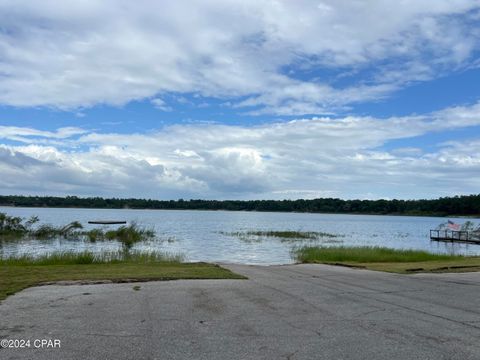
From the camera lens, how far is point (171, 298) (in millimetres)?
10672

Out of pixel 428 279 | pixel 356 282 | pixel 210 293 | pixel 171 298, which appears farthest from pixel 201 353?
pixel 428 279

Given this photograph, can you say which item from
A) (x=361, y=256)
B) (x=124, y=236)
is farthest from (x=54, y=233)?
(x=361, y=256)

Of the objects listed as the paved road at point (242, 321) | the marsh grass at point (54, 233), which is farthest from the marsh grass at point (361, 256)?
the marsh grass at point (54, 233)

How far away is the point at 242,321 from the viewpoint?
28.1 ft

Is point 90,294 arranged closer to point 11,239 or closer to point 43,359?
point 43,359

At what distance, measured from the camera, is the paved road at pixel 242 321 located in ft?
22.2

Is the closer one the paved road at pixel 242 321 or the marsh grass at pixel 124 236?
the paved road at pixel 242 321

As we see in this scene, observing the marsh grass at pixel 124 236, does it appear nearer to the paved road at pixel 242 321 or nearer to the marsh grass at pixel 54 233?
the marsh grass at pixel 54 233

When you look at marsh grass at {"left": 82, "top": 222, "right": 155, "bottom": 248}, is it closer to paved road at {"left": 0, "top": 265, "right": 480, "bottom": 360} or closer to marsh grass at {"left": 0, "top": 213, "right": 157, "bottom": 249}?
marsh grass at {"left": 0, "top": 213, "right": 157, "bottom": 249}

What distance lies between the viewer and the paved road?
6754 mm

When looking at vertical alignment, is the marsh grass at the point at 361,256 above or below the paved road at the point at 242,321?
below

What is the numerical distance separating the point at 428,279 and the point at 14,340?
13.1 meters

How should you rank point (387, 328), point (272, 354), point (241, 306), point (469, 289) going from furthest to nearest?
point (469, 289) → point (241, 306) → point (387, 328) → point (272, 354)

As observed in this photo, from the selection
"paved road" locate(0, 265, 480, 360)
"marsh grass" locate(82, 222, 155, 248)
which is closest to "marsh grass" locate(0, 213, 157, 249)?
"marsh grass" locate(82, 222, 155, 248)
